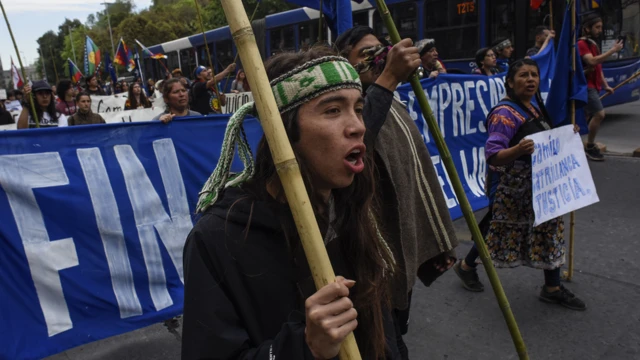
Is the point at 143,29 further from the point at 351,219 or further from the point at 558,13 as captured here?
the point at 351,219

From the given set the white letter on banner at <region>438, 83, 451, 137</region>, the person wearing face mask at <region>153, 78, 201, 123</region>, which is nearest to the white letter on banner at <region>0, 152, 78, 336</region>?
the person wearing face mask at <region>153, 78, 201, 123</region>

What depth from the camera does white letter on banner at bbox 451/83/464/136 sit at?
19.6 feet

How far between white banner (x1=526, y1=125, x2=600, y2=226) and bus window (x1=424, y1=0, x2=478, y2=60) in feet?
23.8

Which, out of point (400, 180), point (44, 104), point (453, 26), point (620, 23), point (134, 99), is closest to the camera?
point (400, 180)

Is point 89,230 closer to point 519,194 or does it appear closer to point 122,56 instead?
point 519,194

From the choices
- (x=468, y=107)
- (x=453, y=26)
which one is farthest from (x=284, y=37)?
(x=468, y=107)

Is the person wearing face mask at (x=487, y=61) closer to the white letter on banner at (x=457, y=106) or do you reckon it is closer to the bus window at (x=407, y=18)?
the white letter on banner at (x=457, y=106)

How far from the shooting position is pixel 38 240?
3014mm

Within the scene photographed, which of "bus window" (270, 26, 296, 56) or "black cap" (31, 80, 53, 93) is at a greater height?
"bus window" (270, 26, 296, 56)

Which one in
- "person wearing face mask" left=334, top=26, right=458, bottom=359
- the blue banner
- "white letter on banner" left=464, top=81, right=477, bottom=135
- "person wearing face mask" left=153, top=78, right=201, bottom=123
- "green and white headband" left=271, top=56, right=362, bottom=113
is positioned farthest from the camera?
"white letter on banner" left=464, top=81, right=477, bottom=135

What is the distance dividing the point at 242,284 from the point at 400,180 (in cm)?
126

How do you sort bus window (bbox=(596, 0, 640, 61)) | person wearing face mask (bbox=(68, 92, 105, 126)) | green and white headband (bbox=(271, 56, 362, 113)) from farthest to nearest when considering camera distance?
bus window (bbox=(596, 0, 640, 61)) → person wearing face mask (bbox=(68, 92, 105, 126)) → green and white headband (bbox=(271, 56, 362, 113))

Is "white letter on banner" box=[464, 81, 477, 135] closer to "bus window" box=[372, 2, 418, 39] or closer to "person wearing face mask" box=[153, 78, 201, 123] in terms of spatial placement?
"person wearing face mask" box=[153, 78, 201, 123]

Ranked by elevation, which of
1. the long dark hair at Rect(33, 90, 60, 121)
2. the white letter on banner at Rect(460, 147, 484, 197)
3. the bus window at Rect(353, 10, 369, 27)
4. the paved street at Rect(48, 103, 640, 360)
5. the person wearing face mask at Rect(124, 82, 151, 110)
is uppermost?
the bus window at Rect(353, 10, 369, 27)
